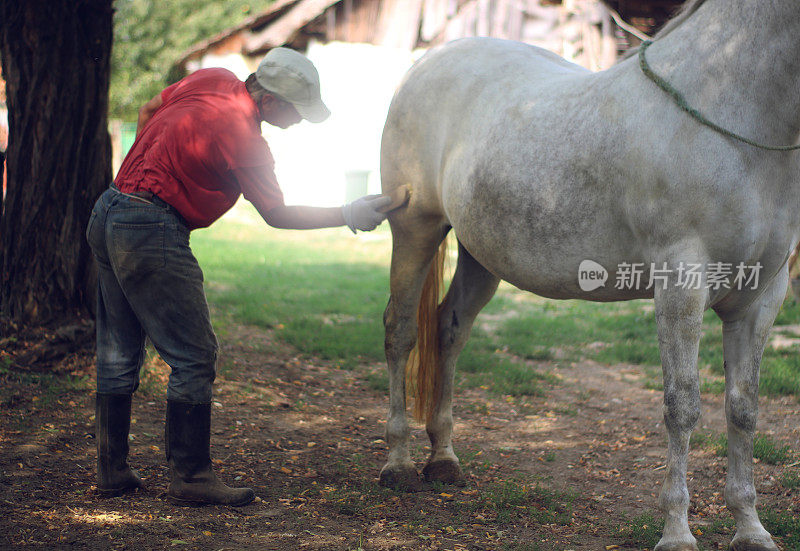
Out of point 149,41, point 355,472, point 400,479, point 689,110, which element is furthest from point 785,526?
point 149,41

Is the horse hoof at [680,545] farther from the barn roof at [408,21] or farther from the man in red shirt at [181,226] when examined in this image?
the barn roof at [408,21]

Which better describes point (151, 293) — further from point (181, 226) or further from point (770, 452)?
point (770, 452)

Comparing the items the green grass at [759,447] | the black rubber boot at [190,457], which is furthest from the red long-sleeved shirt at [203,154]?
the green grass at [759,447]

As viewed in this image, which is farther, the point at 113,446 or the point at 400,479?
the point at 400,479

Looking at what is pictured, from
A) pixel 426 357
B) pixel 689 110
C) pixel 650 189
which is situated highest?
pixel 689 110

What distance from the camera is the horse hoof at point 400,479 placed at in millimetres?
3641

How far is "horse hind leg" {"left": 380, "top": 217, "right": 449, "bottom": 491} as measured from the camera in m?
3.86

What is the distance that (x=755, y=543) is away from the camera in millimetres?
2857

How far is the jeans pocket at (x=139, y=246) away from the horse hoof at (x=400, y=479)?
Result: 4.87 ft

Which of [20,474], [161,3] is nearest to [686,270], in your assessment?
[20,474]

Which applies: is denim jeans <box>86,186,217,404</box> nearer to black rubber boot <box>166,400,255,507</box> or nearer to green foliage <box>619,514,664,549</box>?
black rubber boot <box>166,400,255,507</box>

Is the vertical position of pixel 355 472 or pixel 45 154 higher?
pixel 45 154

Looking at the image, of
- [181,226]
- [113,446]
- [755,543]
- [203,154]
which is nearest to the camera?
[755,543]

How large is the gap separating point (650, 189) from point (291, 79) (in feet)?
4.82
